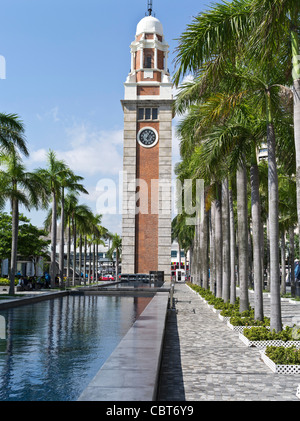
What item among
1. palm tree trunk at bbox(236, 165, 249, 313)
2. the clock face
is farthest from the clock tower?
palm tree trunk at bbox(236, 165, 249, 313)

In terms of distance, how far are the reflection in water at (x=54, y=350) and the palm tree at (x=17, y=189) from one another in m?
7.78

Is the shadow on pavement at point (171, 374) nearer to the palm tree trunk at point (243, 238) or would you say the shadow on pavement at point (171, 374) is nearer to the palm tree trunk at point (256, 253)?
the palm tree trunk at point (256, 253)

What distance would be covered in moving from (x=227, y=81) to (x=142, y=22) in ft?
141

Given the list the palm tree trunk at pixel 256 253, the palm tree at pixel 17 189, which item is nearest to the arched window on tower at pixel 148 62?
the palm tree at pixel 17 189

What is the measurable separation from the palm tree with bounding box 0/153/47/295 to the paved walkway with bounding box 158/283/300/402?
48.3 feet

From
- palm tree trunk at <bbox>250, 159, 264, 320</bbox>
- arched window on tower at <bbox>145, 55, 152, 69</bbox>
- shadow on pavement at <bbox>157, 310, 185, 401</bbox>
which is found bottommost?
shadow on pavement at <bbox>157, 310, 185, 401</bbox>

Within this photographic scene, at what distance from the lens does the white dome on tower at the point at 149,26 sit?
50.0 m

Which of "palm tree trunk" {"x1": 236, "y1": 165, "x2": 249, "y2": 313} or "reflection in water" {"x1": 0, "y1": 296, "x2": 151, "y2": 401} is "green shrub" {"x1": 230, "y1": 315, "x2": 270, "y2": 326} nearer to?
"palm tree trunk" {"x1": 236, "y1": 165, "x2": 249, "y2": 313}

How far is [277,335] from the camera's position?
9445 mm

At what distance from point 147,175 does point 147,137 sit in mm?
4028

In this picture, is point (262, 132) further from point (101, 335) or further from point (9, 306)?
point (9, 306)

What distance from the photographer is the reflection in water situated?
258 inches

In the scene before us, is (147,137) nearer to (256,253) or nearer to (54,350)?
(256,253)
